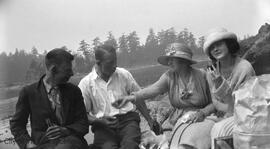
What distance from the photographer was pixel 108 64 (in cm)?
286

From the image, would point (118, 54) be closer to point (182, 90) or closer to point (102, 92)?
point (102, 92)

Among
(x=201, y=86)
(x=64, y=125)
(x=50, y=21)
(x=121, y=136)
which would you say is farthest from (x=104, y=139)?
(x=50, y=21)

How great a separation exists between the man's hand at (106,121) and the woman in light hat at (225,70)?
844mm

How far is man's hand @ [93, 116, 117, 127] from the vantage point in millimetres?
2906

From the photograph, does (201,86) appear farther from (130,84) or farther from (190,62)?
(130,84)

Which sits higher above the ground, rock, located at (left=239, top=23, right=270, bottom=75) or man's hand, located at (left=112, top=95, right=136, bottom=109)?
rock, located at (left=239, top=23, right=270, bottom=75)

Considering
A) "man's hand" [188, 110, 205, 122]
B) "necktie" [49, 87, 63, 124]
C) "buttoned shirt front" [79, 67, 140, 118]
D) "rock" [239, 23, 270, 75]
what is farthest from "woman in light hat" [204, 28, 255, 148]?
"necktie" [49, 87, 63, 124]

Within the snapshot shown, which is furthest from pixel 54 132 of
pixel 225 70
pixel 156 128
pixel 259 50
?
pixel 259 50

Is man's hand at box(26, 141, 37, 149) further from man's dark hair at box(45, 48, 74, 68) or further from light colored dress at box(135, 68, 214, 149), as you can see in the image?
light colored dress at box(135, 68, 214, 149)

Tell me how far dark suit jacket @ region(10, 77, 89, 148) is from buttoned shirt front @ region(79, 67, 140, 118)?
0.32 metres

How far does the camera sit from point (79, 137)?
270 centimetres

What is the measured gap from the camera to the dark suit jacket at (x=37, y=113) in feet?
8.42

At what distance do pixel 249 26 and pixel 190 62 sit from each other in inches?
33.0

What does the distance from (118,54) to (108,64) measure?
0.43 meters
